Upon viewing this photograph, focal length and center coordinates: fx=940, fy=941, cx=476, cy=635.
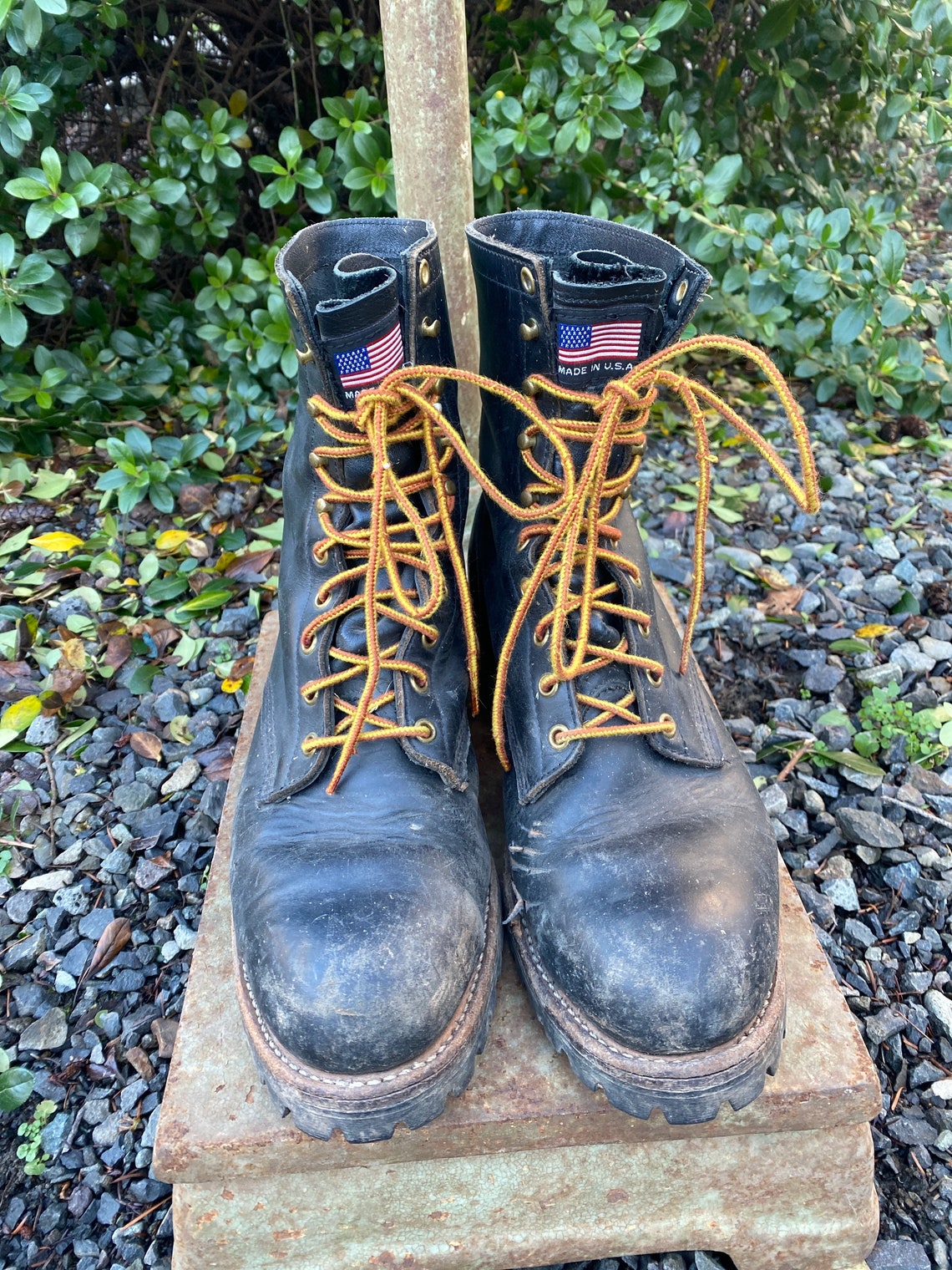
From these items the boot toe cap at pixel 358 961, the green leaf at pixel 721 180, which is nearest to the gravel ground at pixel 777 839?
the boot toe cap at pixel 358 961

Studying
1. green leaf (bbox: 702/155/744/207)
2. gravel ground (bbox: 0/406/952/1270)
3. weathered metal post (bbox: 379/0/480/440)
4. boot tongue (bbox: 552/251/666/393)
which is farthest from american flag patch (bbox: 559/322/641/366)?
green leaf (bbox: 702/155/744/207)

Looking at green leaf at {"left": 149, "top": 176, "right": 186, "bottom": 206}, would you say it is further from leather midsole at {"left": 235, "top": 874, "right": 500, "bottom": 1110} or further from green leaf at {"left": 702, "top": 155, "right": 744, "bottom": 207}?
leather midsole at {"left": 235, "top": 874, "right": 500, "bottom": 1110}

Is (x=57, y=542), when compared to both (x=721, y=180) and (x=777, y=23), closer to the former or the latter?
(x=721, y=180)

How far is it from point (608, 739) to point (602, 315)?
0.51 meters

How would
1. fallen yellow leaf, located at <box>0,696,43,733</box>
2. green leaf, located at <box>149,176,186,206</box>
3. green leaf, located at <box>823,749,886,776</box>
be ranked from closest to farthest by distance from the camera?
green leaf, located at <box>823,749,886,776</box>, fallen yellow leaf, located at <box>0,696,43,733</box>, green leaf, located at <box>149,176,186,206</box>

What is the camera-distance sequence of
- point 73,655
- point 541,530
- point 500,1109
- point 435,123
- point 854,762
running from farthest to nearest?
1. point 73,655
2. point 854,762
3. point 435,123
4. point 541,530
5. point 500,1109

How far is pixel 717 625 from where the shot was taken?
205 cm

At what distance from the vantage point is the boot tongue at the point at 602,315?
42.4 inches

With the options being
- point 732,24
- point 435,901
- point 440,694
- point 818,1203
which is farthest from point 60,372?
point 818,1203

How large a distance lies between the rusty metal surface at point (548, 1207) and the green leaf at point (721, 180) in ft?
6.39

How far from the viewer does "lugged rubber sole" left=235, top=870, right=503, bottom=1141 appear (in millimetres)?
943

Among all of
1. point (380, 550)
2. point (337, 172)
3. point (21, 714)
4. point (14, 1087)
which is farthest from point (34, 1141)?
point (337, 172)

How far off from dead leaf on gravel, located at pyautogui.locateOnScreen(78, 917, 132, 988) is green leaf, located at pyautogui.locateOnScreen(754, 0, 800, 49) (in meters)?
2.46

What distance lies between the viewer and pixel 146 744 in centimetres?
182
